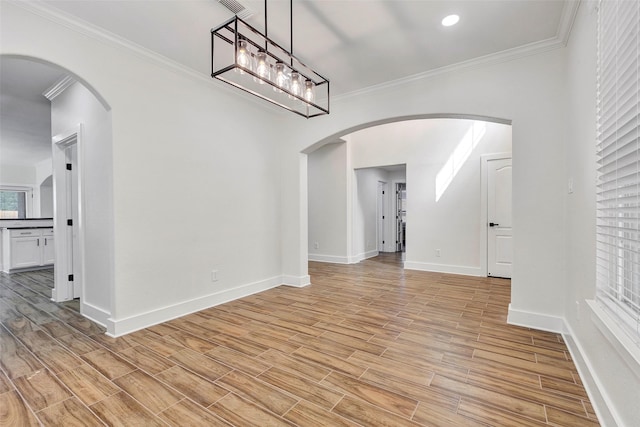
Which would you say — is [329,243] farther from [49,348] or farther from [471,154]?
[49,348]

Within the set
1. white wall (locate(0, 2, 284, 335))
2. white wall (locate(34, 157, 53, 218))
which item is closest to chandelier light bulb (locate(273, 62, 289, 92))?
white wall (locate(0, 2, 284, 335))

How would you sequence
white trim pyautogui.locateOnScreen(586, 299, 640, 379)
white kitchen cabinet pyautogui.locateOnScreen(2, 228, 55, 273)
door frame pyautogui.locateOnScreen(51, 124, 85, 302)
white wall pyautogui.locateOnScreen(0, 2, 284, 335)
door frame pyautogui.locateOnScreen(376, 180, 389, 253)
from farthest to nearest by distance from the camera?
door frame pyautogui.locateOnScreen(376, 180, 389, 253) → white kitchen cabinet pyautogui.locateOnScreen(2, 228, 55, 273) → door frame pyautogui.locateOnScreen(51, 124, 85, 302) → white wall pyautogui.locateOnScreen(0, 2, 284, 335) → white trim pyautogui.locateOnScreen(586, 299, 640, 379)

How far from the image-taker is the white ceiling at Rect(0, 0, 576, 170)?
2281mm

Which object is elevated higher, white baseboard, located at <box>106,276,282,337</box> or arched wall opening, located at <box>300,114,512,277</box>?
arched wall opening, located at <box>300,114,512,277</box>

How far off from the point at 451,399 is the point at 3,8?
4.04m

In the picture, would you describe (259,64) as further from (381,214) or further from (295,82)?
(381,214)

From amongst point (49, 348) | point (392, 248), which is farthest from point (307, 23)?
point (392, 248)

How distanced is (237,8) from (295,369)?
2.84m

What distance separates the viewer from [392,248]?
27.3 ft

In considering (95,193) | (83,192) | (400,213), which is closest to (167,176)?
(95,193)

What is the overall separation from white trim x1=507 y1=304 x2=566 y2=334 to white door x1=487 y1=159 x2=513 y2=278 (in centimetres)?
234

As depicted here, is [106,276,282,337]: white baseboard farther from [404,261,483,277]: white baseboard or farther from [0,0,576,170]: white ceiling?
[404,261,483,277]: white baseboard

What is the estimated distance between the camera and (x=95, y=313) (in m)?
3.11

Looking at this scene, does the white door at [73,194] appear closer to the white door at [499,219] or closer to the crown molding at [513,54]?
the crown molding at [513,54]
